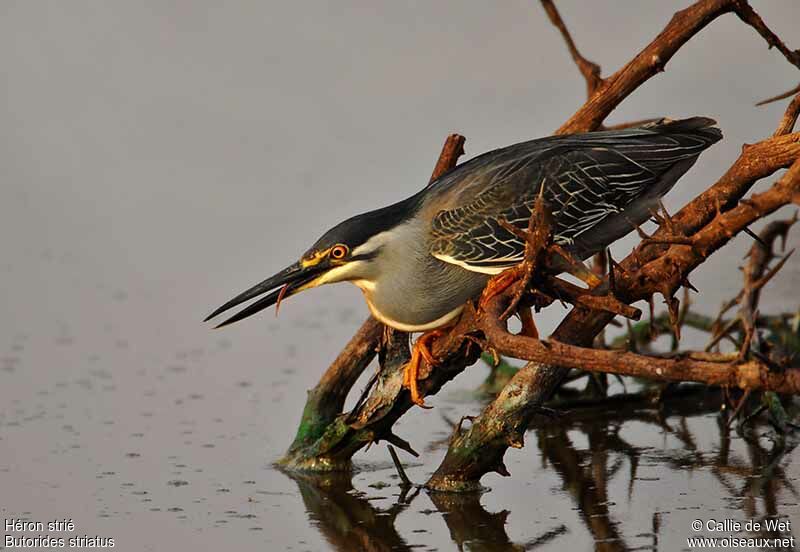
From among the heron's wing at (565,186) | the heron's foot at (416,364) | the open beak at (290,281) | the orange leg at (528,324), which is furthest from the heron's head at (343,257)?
the orange leg at (528,324)

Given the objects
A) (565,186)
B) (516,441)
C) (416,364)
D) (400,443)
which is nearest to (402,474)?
(400,443)

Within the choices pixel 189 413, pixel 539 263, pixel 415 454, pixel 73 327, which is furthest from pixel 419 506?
pixel 73 327

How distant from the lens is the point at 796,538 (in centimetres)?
505

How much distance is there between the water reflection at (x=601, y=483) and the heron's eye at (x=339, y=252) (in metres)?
0.99

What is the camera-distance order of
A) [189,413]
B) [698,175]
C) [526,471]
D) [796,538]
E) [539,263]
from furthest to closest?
[698,175] < [189,413] < [526,471] < [796,538] < [539,263]

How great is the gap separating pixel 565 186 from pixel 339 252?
0.97m

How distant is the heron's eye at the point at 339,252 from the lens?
5.76 m

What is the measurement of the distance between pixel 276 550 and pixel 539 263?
147cm

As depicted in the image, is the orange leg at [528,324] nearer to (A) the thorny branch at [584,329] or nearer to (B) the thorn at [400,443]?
(A) the thorny branch at [584,329]

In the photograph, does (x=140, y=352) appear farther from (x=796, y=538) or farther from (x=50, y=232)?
(x=796, y=538)

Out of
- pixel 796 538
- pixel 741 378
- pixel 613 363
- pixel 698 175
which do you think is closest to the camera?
pixel 741 378

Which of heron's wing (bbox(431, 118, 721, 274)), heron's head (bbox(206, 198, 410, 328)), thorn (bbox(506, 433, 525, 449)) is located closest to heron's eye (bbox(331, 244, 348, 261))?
heron's head (bbox(206, 198, 410, 328))

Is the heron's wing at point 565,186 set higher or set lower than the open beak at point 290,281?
higher

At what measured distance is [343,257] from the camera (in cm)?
580
